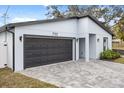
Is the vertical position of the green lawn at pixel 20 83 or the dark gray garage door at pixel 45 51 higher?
the dark gray garage door at pixel 45 51

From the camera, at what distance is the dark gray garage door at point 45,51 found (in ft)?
35.4

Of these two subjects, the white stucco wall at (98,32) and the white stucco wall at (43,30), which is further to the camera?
the white stucco wall at (98,32)

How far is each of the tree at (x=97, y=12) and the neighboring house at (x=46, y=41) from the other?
42.3 feet

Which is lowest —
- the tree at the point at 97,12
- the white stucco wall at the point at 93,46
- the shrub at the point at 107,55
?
the shrub at the point at 107,55

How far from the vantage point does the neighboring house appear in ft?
33.7

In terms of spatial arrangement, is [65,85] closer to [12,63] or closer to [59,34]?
[12,63]

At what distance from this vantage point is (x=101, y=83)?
7820 mm

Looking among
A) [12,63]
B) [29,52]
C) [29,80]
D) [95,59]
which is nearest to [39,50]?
[29,52]

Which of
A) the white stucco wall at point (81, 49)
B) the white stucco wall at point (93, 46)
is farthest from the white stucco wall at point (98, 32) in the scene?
the white stucco wall at point (81, 49)

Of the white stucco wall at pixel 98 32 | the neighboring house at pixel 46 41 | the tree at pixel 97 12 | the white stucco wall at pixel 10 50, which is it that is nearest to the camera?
the neighboring house at pixel 46 41

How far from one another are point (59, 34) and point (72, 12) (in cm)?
1685

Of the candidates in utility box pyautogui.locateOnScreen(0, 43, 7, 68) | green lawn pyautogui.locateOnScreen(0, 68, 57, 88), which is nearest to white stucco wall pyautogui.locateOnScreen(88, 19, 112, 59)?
utility box pyautogui.locateOnScreen(0, 43, 7, 68)

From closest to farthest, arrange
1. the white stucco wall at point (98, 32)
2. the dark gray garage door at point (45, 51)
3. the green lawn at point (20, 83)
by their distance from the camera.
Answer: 1. the green lawn at point (20, 83)
2. the dark gray garage door at point (45, 51)
3. the white stucco wall at point (98, 32)

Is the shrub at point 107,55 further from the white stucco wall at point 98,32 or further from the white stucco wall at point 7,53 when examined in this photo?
the white stucco wall at point 7,53
